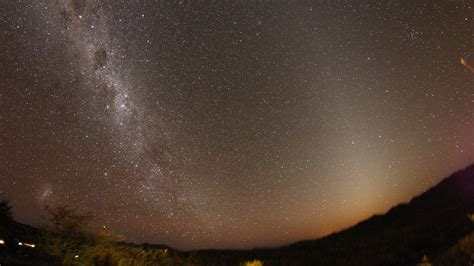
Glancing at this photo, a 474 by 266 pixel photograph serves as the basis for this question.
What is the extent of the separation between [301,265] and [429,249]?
313 cm

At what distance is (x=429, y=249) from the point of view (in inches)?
400

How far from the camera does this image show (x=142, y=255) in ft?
30.1

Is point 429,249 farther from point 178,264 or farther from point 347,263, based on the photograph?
point 178,264

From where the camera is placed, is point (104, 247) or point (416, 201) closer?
point (104, 247)

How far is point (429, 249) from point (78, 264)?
6.85 meters

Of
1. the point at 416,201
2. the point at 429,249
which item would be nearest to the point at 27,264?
the point at 429,249

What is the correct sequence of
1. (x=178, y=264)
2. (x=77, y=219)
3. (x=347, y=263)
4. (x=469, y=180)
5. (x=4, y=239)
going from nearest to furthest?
(x=4, y=239)
(x=77, y=219)
(x=178, y=264)
(x=347, y=263)
(x=469, y=180)

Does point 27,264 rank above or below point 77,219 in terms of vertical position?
below

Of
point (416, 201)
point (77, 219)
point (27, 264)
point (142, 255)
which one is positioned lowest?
point (27, 264)

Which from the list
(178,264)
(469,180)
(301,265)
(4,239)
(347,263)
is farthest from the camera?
(469,180)

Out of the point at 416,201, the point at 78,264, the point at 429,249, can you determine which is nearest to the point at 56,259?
the point at 78,264

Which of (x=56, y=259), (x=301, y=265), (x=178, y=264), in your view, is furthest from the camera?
(x=301, y=265)

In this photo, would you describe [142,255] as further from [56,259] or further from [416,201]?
[416,201]

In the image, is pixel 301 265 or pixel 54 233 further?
pixel 301 265
